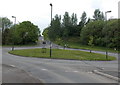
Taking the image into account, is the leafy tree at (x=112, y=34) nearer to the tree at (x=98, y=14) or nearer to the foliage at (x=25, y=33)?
the foliage at (x=25, y=33)

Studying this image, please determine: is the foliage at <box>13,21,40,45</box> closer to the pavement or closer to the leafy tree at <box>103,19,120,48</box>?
the leafy tree at <box>103,19,120,48</box>

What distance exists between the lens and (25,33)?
9344 cm

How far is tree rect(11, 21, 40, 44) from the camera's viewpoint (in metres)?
89.5

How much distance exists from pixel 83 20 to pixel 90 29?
168 feet

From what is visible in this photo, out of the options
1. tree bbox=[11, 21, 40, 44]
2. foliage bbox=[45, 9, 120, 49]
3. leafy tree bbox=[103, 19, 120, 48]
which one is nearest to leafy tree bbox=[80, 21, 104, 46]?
foliage bbox=[45, 9, 120, 49]

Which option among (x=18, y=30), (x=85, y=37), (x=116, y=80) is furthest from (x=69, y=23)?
(x=116, y=80)

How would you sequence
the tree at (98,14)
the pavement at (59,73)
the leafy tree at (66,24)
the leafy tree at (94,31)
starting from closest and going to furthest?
the pavement at (59,73)
the leafy tree at (94,31)
the leafy tree at (66,24)
the tree at (98,14)

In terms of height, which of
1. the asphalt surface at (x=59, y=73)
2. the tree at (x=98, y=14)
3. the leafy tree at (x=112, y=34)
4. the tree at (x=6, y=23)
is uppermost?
the tree at (x=98, y=14)

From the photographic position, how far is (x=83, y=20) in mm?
145375

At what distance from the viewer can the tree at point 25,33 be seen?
89.5 meters

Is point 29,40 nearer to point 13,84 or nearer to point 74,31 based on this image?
point 74,31

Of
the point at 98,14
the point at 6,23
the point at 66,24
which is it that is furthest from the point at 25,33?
the point at 98,14

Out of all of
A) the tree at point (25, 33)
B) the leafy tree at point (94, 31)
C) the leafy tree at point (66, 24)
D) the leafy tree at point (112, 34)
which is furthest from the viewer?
A: the leafy tree at point (66, 24)

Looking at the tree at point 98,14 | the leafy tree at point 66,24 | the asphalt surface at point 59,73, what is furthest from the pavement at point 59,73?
the tree at point 98,14
